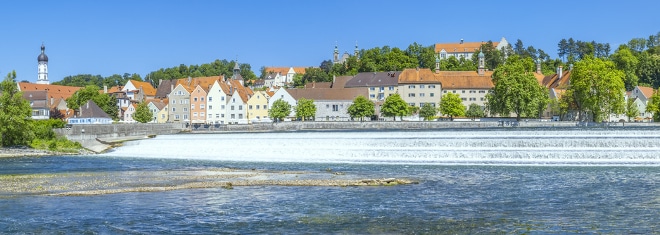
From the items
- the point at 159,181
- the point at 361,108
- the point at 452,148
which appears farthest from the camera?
the point at 361,108

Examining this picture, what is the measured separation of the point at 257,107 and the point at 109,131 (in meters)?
39.2

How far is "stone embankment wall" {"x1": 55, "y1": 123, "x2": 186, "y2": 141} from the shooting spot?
219 ft

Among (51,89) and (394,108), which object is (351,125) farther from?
(51,89)

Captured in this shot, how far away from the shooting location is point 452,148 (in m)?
47.8

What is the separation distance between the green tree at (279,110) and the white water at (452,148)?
44674 millimetres

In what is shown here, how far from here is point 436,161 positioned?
149 feet

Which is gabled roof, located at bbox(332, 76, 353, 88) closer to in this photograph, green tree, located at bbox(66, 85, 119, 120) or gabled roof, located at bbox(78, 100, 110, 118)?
green tree, located at bbox(66, 85, 119, 120)

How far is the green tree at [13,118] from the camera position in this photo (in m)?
58.1

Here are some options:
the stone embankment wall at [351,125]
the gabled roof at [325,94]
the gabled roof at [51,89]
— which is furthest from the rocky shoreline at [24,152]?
the gabled roof at [51,89]

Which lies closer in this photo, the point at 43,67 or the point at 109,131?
the point at 109,131

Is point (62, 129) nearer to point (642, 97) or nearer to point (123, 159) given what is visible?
point (123, 159)

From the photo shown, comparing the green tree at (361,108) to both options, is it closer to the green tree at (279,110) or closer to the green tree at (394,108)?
the green tree at (394,108)

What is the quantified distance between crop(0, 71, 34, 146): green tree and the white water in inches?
372

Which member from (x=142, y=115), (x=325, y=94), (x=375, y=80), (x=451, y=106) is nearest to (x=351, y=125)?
(x=451, y=106)
